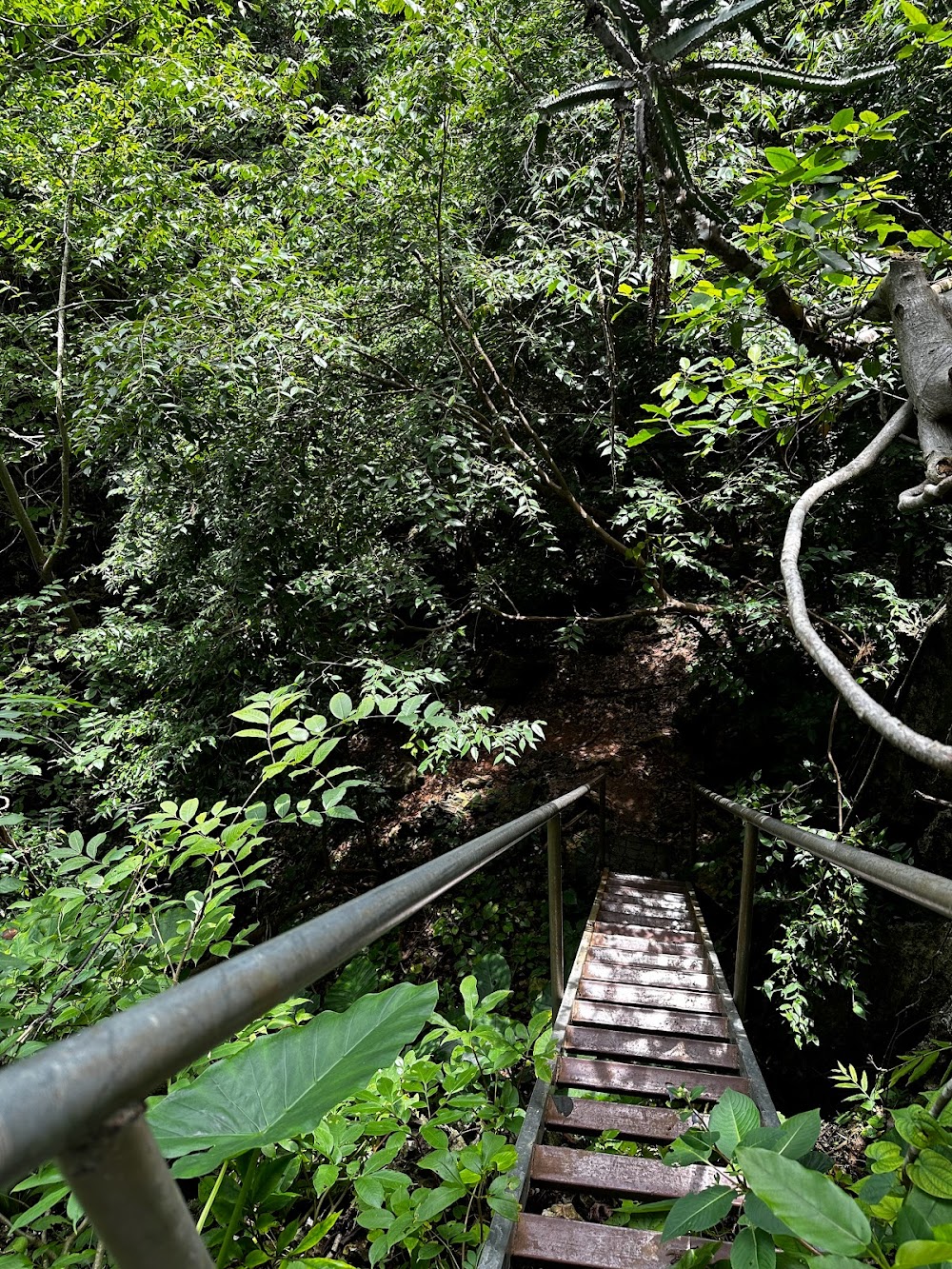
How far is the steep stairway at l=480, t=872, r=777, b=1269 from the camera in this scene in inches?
51.2

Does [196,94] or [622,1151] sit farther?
[196,94]

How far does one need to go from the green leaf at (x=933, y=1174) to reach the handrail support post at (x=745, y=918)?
5.31ft

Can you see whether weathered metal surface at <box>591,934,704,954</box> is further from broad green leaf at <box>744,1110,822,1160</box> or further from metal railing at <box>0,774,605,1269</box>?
metal railing at <box>0,774,605,1269</box>

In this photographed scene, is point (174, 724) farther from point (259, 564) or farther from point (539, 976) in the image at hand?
point (539, 976)

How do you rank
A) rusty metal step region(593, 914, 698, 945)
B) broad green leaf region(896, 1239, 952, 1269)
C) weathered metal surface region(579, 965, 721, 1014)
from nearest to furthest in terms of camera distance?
broad green leaf region(896, 1239, 952, 1269), weathered metal surface region(579, 965, 721, 1014), rusty metal step region(593, 914, 698, 945)

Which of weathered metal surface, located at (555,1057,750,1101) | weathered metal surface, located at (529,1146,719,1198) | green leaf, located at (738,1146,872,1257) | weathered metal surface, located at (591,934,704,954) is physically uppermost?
green leaf, located at (738,1146,872,1257)

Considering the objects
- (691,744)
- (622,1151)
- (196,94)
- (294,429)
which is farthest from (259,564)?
(691,744)

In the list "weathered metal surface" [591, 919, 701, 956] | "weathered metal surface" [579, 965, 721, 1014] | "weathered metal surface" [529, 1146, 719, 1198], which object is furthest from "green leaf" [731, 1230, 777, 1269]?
"weathered metal surface" [591, 919, 701, 956]

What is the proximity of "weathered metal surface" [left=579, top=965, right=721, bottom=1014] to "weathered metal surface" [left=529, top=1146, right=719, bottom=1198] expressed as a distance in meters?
0.94

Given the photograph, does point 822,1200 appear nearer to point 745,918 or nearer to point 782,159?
point 782,159

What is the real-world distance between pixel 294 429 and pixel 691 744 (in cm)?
451

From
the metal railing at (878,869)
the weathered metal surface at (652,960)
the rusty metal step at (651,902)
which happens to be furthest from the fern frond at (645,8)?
the rusty metal step at (651,902)

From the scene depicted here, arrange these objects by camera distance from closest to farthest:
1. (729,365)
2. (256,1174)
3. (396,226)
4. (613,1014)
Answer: (256,1174), (729,365), (613,1014), (396,226)

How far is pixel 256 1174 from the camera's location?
0.92 m
